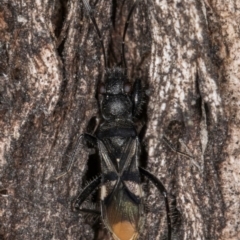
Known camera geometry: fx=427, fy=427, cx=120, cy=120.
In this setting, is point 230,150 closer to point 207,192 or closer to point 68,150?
point 207,192

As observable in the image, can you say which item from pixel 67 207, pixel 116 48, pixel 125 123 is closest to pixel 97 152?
pixel 125 123

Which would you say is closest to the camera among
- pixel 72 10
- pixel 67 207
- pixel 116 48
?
pixel 72 10

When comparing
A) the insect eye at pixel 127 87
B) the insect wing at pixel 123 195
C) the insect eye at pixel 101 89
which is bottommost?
the insect wing at pixel 123 195

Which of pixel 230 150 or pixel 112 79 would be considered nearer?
pixel 230 150

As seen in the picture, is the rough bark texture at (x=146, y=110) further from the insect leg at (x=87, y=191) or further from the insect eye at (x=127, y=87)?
the insect eye at (x=127, y=87)

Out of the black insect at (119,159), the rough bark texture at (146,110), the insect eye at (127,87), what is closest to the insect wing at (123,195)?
the black insect at (119,159)

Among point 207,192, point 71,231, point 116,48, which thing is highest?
point 116,48
